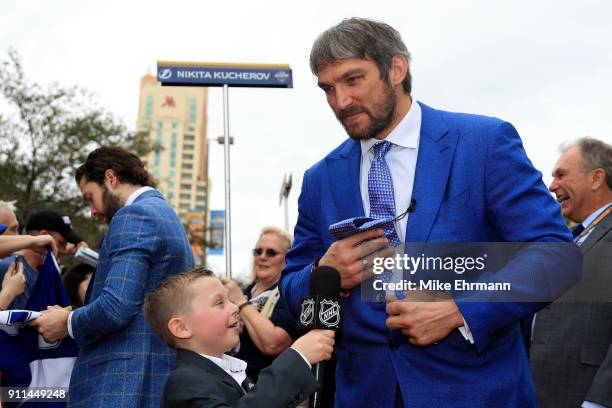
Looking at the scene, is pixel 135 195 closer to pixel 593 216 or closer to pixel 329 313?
pixel 329 313

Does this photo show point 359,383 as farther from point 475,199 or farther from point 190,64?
point 190,64

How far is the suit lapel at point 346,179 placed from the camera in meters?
2.88

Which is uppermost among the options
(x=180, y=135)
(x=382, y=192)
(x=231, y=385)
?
(x=180, y=135)

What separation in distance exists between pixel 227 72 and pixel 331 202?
154 inches

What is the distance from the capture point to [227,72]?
6652 mm

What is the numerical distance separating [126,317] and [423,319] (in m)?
1.92

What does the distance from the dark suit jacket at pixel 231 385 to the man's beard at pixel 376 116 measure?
2.72ft

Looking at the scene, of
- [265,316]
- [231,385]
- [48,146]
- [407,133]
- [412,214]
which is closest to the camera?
[412,214]

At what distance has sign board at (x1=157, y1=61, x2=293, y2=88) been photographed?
6.48 m

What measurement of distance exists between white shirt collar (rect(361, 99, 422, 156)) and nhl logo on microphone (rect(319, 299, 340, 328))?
Answer: 69 cm

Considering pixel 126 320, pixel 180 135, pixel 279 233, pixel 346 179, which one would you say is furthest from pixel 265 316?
pixel 180 135

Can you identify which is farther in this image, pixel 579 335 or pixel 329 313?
pixel 579 335

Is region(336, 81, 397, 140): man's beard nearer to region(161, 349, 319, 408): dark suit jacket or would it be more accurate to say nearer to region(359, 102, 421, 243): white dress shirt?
region(359, 102, 421, 243): white dress shirt

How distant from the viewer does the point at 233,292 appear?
5.38 meters
